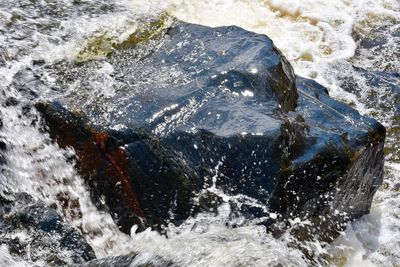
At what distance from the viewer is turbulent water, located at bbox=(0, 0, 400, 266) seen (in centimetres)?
322

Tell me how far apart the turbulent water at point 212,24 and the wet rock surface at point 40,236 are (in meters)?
0.05

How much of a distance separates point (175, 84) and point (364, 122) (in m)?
1.46

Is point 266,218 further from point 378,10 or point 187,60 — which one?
point 378,10

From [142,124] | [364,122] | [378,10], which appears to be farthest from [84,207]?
[378,10]

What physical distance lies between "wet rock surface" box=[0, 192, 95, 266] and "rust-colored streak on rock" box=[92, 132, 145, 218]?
1.30 ft

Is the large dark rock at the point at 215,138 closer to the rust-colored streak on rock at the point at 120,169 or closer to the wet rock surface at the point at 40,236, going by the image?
the rust-colored streak on rock at the point at 120,169

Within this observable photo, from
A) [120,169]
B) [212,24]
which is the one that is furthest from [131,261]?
[212,24]

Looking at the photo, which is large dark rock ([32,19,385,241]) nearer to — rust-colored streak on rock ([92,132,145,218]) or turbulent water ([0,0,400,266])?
rust-colored streak on rock ([92,132,145,218])

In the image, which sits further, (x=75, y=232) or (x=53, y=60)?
(x=53, y=60)

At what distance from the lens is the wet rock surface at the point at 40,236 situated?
10.6 feet

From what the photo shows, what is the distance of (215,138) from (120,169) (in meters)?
0.67

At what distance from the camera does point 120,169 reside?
11.0 feet

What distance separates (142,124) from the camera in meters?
3.40

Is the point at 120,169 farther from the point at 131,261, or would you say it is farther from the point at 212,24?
the point at 212,24
